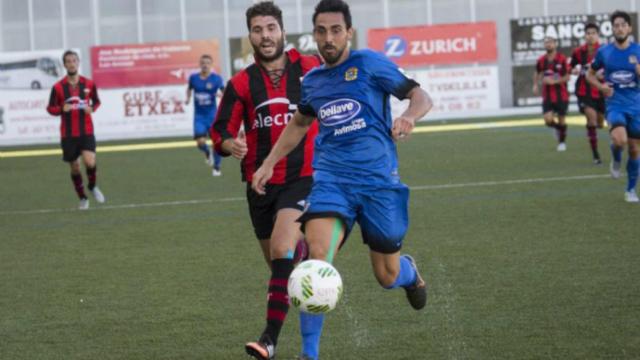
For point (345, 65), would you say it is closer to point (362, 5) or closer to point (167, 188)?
point (167, 188)

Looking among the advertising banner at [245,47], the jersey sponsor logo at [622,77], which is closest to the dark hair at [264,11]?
the jersey sponsor logo at [622,77]

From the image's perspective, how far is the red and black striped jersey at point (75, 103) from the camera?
1756 cm

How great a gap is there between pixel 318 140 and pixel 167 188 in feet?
42.6

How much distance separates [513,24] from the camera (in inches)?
1604

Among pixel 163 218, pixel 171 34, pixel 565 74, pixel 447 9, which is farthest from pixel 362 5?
pixel 163 218

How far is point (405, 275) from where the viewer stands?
7250mm

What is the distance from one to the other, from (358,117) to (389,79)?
279mm

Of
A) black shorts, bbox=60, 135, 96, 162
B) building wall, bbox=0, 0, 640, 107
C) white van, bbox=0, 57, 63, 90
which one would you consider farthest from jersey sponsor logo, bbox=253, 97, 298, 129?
building wall, bbox=0, 0, 640, 107

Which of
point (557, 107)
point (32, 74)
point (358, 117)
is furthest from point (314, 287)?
point (32, 74)

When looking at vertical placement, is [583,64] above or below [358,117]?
above

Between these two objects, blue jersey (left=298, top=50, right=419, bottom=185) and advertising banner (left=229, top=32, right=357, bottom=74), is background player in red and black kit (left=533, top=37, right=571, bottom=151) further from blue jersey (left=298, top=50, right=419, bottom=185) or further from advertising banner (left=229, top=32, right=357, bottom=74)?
blue jersey (left=298, top=50, right=419, bottom=185)

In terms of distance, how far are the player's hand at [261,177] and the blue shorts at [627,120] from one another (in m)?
8.54

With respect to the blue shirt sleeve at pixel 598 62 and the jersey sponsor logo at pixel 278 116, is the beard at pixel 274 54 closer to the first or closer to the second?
the jersey sponsor logo at pixel 278 116

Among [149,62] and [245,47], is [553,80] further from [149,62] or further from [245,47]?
[149,62]
